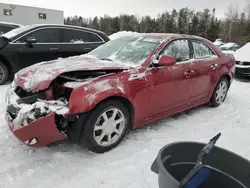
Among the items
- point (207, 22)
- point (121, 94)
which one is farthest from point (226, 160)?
point (207, 22)

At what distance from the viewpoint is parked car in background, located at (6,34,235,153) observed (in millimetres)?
2758

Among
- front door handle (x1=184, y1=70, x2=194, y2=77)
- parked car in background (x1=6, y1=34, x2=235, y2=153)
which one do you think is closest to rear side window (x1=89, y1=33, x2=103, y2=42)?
parked car in background (x1=6, y1=34, x2=235, y2=153)

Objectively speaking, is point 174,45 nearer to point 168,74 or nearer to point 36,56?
point 168,74

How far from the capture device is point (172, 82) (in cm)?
386

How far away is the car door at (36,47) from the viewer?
6.20 metres

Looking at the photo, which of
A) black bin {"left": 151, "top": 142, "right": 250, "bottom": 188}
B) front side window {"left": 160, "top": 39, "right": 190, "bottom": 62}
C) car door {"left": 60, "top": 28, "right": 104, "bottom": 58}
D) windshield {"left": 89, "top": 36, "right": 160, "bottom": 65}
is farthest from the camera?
car door {"left": 60, "top": 28, "right": 104, "bottom": 58}

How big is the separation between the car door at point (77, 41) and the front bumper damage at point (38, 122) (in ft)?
14.1

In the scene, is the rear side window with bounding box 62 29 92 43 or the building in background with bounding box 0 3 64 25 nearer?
the rear side window with bounding box 62 29 92 43

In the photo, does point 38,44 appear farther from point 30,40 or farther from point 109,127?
point 109,127

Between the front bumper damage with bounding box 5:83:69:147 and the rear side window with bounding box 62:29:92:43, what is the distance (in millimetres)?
4497

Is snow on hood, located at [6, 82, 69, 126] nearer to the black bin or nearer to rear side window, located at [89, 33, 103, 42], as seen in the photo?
the black bin

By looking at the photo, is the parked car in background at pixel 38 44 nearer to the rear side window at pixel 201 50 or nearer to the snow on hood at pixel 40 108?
the rear side window at pixel 201 50

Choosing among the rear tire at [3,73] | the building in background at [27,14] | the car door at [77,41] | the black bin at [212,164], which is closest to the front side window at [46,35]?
the car door at [77,41]

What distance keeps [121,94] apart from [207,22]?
1902 inches
